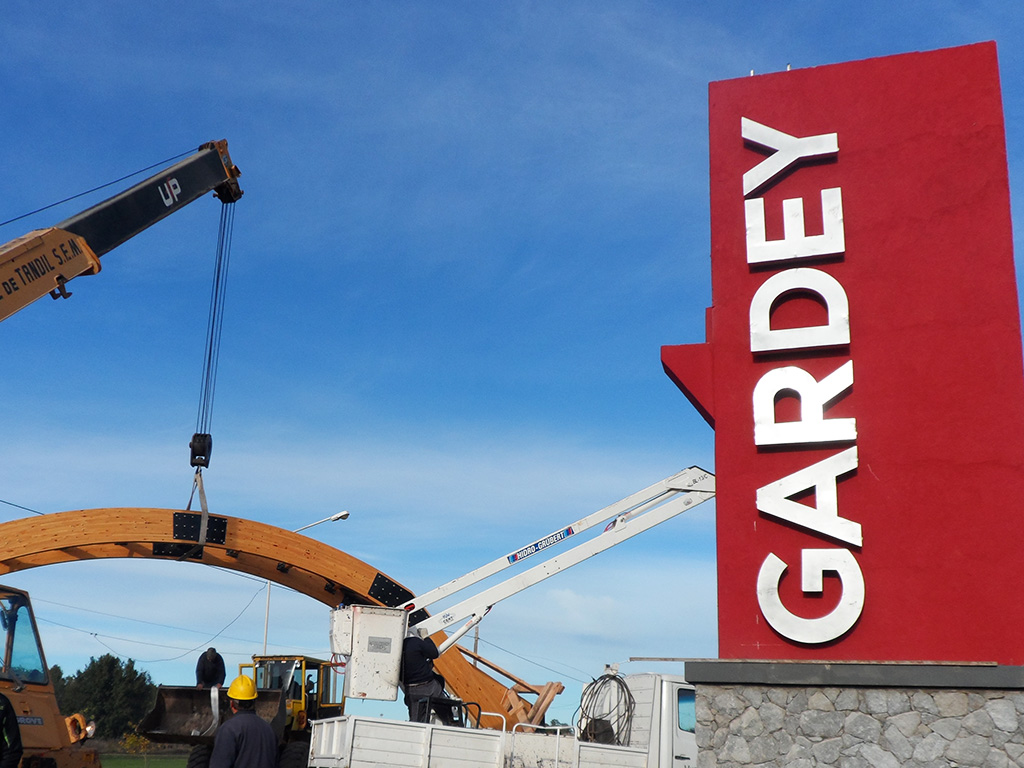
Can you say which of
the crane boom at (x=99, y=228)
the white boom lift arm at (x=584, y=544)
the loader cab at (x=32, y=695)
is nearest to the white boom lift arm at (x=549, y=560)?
the white boom lift arm at (x=584, y=544)

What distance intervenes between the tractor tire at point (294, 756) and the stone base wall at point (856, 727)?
8.46 metres

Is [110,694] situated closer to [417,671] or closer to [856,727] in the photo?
[417,671]

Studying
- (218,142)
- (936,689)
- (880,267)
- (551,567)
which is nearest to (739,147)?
(880,267)

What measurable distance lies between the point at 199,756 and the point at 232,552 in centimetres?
519

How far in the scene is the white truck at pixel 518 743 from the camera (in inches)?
476

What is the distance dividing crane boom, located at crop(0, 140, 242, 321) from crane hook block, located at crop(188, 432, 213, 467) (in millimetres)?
3672

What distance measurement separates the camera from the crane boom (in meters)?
15.0

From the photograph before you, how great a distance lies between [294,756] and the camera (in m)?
16.8

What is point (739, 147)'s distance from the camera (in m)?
12.1

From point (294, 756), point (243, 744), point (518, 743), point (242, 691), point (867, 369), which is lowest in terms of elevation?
point (294, 756)

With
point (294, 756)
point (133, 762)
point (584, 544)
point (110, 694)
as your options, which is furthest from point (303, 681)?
point (110, 694)

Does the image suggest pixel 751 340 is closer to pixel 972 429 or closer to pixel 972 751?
pixel 972 429

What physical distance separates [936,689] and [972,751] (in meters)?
0.60

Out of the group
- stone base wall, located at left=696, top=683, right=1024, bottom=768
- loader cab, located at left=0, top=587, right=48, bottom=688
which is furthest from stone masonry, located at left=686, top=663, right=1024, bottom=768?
loader cab, located at left=0, top=587, right=48, bottom=688
